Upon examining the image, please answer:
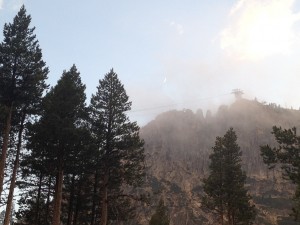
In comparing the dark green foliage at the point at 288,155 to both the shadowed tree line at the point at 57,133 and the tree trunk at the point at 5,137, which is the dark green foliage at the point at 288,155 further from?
the tree trunk at the point at 5,137

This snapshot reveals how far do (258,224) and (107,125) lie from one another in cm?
14000

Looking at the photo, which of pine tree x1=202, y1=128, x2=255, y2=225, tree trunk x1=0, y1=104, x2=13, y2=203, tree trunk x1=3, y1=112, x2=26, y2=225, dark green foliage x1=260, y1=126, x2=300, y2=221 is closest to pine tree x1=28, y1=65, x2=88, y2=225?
tree trunk x1=3, y1=112, x2=26, y2=225

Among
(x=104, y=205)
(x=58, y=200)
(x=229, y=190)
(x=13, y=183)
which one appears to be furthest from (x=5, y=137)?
(x=229, y=190)

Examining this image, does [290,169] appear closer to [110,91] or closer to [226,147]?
[226,147]

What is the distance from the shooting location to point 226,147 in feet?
134

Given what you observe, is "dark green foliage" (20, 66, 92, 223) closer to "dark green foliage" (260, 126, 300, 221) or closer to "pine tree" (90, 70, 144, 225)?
"pine tree" (90, 70, 144, 225)

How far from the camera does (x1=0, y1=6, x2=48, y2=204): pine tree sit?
23891mm

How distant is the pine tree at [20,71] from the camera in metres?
23.9

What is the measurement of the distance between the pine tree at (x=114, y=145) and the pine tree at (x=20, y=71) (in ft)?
17.8

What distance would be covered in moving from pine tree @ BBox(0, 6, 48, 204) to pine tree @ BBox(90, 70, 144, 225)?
544cm

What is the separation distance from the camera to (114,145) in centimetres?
2823

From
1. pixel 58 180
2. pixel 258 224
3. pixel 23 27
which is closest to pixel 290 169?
pixel 58 180

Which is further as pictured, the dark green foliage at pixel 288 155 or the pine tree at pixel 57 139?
the dark green foliage at pixel 288 155

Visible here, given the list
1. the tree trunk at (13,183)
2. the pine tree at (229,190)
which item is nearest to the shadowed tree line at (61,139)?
the tree trunk at (13,183)
